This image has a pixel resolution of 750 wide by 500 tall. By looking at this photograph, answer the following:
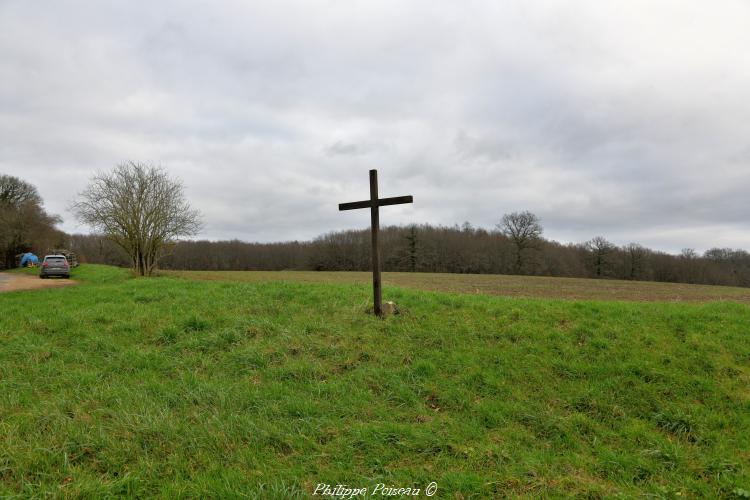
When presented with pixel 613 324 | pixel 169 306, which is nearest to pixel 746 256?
pixel 613 324

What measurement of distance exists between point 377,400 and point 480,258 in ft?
234

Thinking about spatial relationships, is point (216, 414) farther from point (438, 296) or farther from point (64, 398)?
point (438, 296)

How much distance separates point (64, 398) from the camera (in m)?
4.84

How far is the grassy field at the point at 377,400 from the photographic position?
3.51m

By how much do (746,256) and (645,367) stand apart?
116044 millimetres

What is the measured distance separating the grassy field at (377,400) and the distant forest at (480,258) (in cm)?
6274

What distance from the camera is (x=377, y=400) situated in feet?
16.7

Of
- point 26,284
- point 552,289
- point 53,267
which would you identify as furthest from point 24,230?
point 552,289

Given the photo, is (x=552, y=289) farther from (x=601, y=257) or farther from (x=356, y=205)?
(x=601, y=257)

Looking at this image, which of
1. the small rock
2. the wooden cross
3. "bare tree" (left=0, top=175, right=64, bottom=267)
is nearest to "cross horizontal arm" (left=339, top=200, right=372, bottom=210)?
the wooden cross

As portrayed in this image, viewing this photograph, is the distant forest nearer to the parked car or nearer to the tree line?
the tree line

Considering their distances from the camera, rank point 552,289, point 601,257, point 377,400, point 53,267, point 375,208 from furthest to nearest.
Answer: point 601,257, point 53,267, point 552,289, point 375,208, point 377,400

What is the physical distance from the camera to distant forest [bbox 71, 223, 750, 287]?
69.7 meters

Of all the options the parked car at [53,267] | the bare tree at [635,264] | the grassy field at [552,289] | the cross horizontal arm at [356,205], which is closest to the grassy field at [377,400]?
the cross horizontal arm at [356,205]
